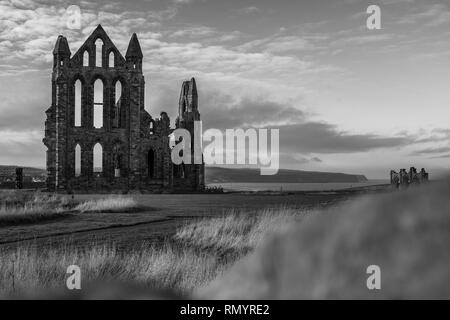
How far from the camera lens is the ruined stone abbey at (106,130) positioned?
47.4 m

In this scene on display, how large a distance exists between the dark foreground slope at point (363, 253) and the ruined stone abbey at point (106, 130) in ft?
152

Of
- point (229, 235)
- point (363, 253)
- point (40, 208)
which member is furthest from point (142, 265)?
point (40, 208)

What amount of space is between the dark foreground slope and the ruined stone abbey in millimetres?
46200

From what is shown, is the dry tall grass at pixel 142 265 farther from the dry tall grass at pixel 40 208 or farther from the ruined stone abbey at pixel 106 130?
the ruined stone abbey at pixel 106 130

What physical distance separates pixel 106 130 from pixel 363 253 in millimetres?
48953

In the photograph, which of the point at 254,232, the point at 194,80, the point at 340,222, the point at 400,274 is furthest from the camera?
the point at 194,80

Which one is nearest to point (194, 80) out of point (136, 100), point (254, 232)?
point (136, 100)

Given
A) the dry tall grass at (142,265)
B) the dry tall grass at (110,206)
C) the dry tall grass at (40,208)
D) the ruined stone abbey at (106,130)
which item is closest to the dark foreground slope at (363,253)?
the dry tall grass at (142,265)

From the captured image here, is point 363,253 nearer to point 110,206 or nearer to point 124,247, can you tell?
point 124,247

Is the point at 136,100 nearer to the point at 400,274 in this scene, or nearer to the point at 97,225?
the point at 97,225

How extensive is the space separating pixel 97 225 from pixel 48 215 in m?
3.28

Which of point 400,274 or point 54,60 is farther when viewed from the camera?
point 54,60

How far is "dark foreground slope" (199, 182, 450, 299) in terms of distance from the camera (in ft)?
3.39

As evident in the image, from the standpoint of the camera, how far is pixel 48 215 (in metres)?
17.2
